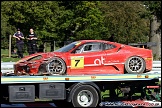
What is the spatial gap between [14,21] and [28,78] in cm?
3591

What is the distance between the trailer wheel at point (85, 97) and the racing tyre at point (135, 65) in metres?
1.23

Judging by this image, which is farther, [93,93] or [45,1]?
[45,1]

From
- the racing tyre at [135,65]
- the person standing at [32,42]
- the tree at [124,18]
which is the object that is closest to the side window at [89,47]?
the racing tyre at [135,65]

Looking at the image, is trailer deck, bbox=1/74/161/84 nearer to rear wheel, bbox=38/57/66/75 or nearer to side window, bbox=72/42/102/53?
rear wheel, bbox=38/57/66/75

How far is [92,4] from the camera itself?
44.7 m

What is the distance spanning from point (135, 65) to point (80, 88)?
1770 mm

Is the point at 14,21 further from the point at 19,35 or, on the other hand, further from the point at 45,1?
the point at 19,35

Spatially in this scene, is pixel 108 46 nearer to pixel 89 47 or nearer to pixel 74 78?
pixel 89 47

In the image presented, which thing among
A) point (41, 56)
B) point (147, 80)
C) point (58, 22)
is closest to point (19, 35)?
point (41, 56)

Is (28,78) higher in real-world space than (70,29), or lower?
lower

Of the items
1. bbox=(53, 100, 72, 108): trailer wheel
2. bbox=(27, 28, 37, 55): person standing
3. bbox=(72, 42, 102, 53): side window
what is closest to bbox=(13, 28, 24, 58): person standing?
bbox=(27, 28, 37, 55): person standing

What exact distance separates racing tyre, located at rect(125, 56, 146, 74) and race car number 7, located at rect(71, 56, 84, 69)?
125cm

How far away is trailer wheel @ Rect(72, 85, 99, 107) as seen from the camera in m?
9.74

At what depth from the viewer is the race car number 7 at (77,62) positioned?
10062 millimetres
